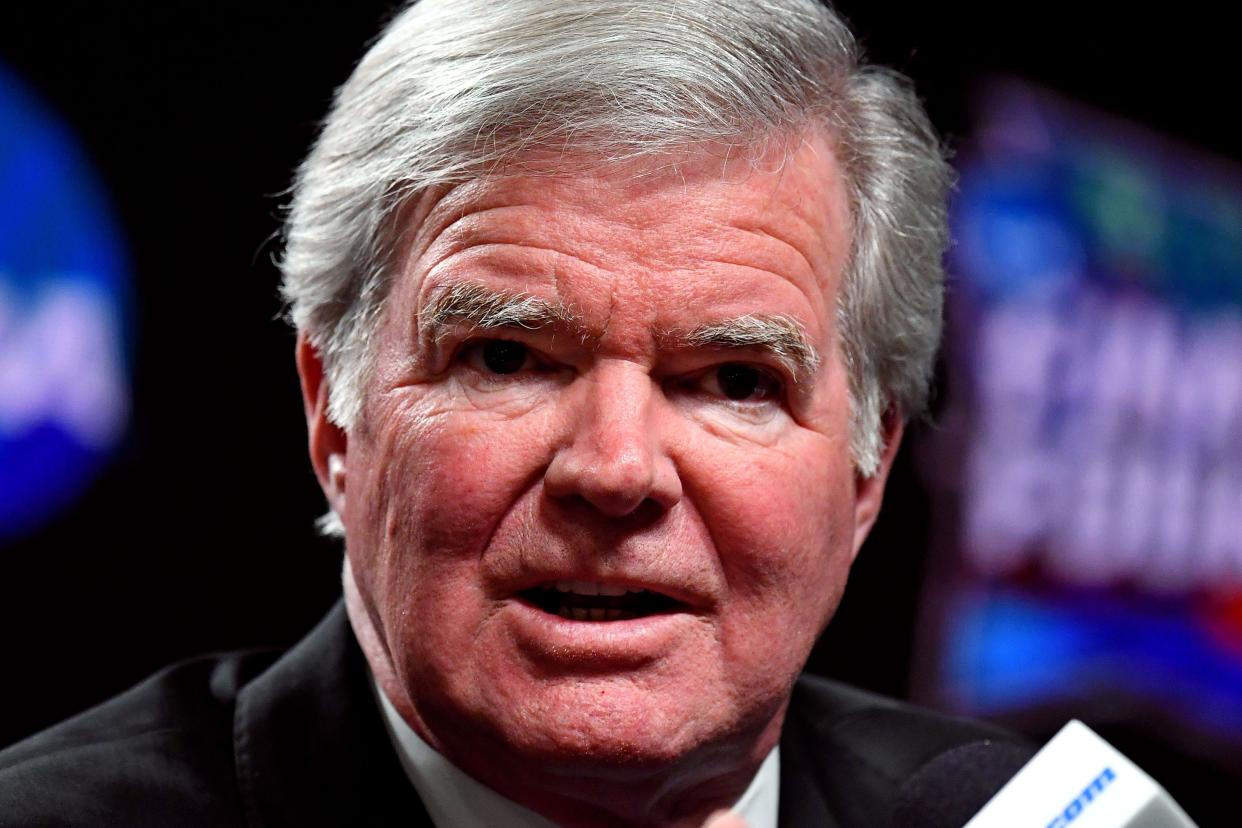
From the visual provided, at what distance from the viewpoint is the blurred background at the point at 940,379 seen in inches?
116

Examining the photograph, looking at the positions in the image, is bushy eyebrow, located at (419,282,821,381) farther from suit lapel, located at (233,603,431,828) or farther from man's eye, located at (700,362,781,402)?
suit lapel, located at (233,603,431,828)

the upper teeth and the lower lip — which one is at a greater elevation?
the upper teeth

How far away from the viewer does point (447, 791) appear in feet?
5.94

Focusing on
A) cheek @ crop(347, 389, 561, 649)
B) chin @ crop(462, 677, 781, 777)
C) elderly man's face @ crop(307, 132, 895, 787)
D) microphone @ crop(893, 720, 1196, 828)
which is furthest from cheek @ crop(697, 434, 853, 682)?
Result: microphone @ crop(893, 720, 1196, 828)

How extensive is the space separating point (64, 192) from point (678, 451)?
1.79 metres

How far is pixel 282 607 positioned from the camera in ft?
10.9

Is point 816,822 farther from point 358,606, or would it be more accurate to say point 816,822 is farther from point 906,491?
point 906,491

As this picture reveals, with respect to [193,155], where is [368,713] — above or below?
below

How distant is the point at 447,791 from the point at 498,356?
542mm

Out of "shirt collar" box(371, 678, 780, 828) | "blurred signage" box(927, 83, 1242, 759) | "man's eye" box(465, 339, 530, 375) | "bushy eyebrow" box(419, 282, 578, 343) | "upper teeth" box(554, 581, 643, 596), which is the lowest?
"blurred signage" box(927, 83, 1242, 759)

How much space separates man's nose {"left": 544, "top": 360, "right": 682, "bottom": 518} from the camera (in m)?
1.58

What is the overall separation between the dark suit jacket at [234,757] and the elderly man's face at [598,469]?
0.13m

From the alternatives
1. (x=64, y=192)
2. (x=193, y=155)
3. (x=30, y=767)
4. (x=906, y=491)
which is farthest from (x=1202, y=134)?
(x=30, y=767)

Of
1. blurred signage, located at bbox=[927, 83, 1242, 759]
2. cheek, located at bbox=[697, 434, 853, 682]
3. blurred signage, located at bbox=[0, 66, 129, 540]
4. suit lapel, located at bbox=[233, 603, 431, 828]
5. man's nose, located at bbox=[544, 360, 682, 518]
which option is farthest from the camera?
blurred signage, located at bbox=[927, 83, 1242, 759]
